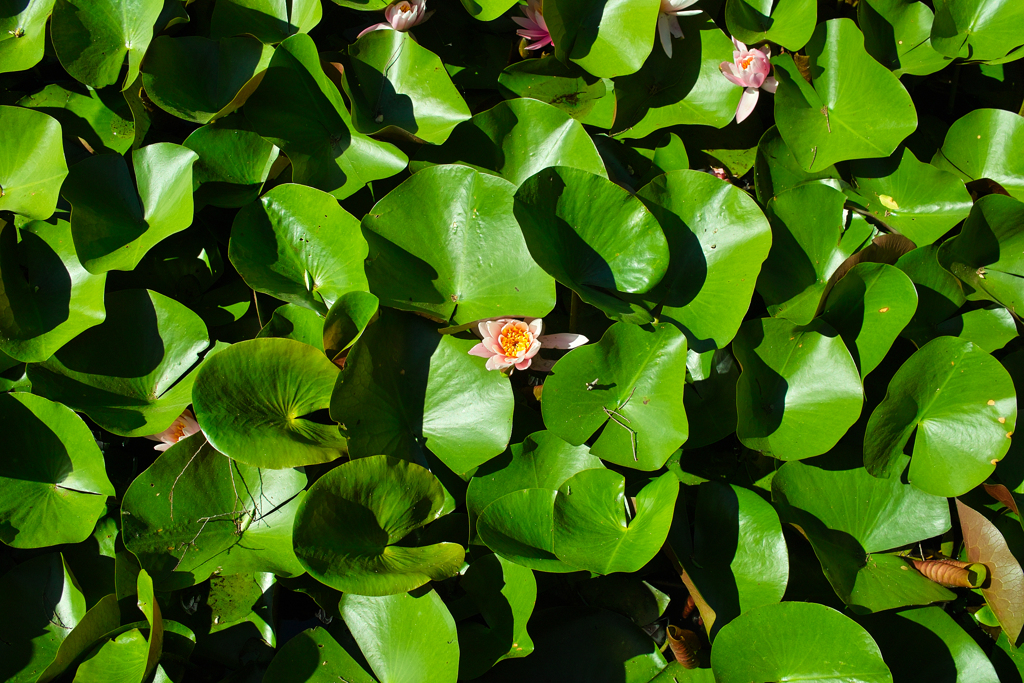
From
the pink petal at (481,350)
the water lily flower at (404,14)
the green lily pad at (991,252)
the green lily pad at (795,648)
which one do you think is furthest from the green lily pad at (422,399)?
the green lily pad at (991,252)

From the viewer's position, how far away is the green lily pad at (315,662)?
137 centimetres

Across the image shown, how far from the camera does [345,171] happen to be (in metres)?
1.57

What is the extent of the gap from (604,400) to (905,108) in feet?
3.74

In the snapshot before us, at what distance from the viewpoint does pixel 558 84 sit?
1.67 m

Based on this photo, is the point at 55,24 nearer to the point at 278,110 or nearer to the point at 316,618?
the point at 278,110

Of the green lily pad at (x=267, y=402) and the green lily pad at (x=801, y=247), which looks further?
the green lily pad at (x=801, y=247)

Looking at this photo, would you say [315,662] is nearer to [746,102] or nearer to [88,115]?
[88,115]

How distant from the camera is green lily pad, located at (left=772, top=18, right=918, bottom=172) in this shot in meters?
1.62

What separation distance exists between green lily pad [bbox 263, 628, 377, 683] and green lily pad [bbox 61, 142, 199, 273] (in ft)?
3.18

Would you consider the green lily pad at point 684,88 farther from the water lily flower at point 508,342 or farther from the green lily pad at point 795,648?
the green lily pad at point 795,648

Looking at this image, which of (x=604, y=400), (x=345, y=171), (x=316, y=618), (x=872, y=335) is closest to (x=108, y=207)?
(x=345, y=171)

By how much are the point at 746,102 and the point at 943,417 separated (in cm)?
96

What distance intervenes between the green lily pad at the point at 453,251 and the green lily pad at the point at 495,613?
0.58m

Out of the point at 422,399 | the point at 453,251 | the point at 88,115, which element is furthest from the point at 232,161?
the point at 422,399
